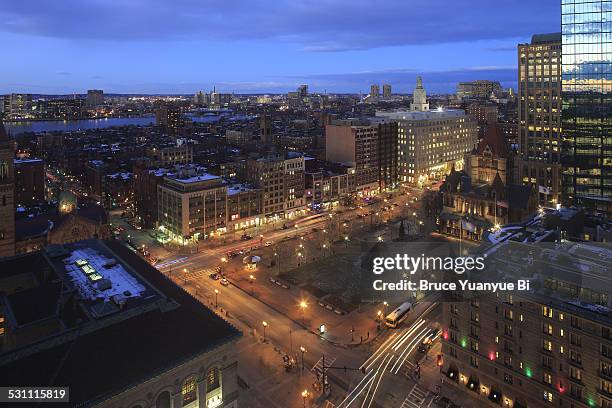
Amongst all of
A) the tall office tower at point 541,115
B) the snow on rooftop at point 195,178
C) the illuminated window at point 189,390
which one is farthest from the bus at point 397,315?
the tall office tower at point 541,115

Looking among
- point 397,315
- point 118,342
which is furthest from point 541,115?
point 118,342

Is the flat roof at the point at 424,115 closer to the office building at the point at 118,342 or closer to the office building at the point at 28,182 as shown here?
the office building at the point at 28,182

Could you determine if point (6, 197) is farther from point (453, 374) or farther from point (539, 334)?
point (539, 334)

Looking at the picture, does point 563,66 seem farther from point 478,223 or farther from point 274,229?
point 274,229

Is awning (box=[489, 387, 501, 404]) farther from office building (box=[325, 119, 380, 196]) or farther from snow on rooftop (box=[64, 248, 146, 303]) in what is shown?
office building (box=[325, 119, 380, 196])

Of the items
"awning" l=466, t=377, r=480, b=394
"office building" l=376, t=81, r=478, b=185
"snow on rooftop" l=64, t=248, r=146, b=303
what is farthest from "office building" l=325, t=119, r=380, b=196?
"awning" l=466, t=377, r=480, b=394

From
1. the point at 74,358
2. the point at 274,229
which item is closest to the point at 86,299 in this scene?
the point at 74,358
